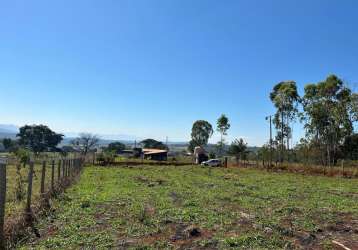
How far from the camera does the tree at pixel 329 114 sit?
164ft

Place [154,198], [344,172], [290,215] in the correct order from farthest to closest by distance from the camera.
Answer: [344,172] → [154,198] → [290,215]

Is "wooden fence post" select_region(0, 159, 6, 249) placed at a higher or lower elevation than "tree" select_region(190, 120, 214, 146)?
lower

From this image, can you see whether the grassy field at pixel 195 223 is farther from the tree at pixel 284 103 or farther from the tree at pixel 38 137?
the tree at pixel 38 137

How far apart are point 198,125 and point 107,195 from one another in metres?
97.7

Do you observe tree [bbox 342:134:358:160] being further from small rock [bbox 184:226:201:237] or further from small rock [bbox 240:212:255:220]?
small rock [bbox 184:226:201:237]

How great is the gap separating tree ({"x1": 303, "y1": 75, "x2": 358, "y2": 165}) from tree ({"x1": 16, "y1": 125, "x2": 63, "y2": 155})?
71.0 metres

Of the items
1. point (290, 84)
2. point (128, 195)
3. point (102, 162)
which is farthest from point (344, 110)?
point (128, 195)

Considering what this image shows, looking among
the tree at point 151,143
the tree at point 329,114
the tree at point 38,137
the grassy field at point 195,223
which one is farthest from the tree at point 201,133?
the grassy field at point 195,223

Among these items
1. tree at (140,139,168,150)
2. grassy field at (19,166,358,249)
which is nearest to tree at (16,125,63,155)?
tree at (140,139,168,150)

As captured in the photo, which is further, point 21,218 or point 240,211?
point 240,211

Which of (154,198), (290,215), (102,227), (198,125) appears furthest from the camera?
(198,125)

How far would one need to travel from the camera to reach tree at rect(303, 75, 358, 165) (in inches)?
1973

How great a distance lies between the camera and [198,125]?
112 meters

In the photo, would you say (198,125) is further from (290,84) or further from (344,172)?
(344,172)
